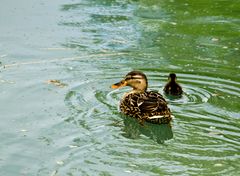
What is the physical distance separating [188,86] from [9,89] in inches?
95.5

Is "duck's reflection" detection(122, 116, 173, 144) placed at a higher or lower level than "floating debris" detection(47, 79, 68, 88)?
lower

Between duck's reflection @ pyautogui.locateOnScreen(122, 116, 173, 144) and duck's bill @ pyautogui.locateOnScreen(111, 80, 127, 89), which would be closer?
duck's reflection @ pyautogui.locateOnScreen(122, 116, 173, 144)

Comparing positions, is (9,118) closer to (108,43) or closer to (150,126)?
(150,126)

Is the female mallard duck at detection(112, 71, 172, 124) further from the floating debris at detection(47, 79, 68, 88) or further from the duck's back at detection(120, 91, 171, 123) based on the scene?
the floating debris at detection(47, 79, 68, 88)

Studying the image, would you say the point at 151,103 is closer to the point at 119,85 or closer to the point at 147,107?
the point at 147,107

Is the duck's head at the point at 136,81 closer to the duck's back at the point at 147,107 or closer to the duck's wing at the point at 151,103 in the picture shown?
the duck's back at the point at 147,107

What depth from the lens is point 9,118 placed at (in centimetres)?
801

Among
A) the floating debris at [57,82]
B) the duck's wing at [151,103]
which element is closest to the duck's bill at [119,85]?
the duck's wing at [151,103]

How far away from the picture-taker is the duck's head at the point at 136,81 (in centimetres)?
872

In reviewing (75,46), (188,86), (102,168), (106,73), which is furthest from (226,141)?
(75,46)

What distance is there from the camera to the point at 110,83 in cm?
939

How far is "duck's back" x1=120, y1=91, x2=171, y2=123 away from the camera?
7.95 metres

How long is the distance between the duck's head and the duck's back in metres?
0.21

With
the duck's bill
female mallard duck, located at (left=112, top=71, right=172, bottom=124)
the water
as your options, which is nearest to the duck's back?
female mallard duck, located at (left=112, top=71, right=172, bottom=124)
